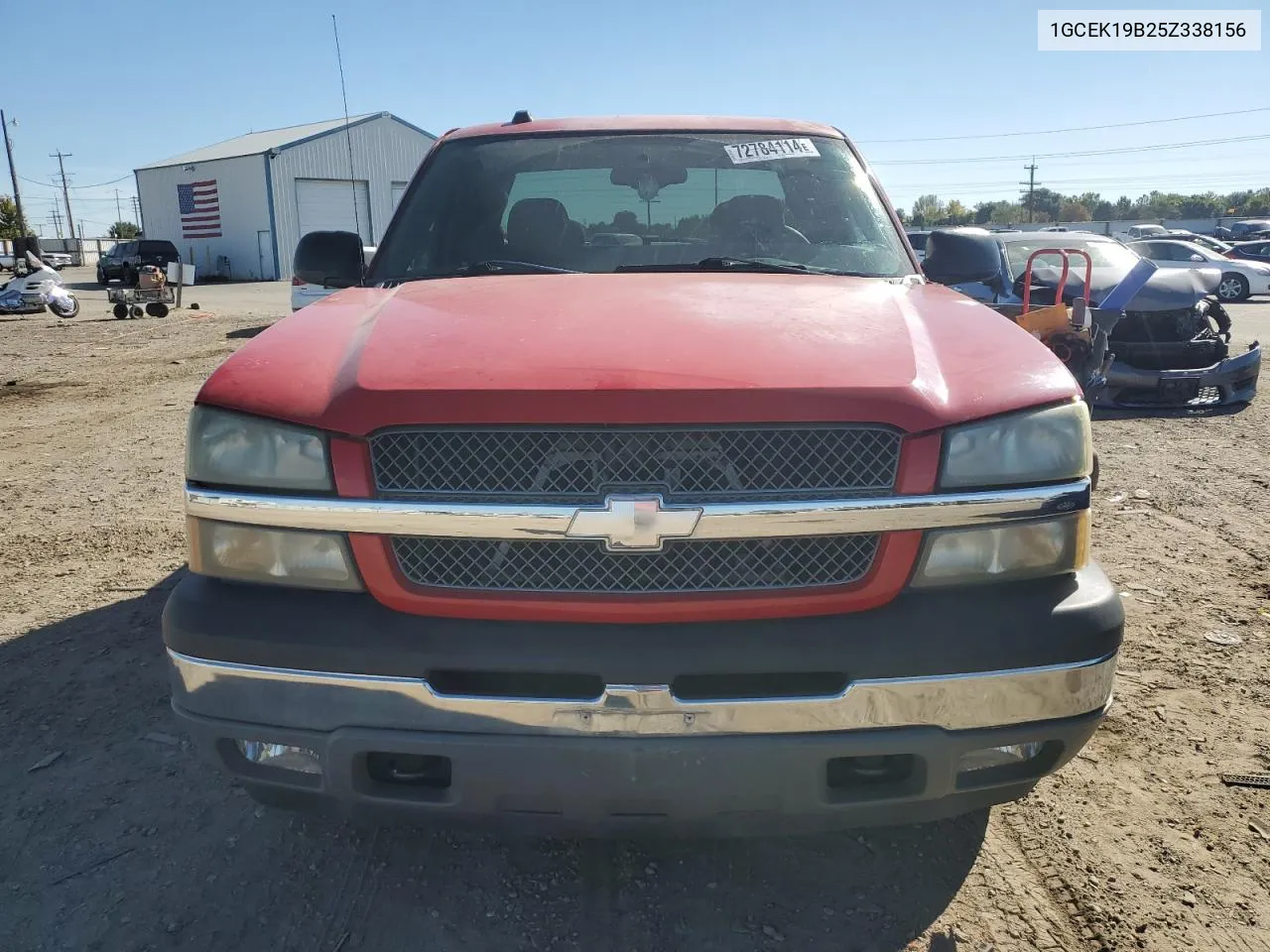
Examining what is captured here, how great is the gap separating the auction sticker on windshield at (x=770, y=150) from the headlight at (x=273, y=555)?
86.3 inches

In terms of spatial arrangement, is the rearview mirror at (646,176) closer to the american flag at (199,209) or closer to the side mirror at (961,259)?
the side mirror at (961,259)

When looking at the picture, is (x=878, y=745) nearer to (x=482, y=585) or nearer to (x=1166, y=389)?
(x=482, y=585)

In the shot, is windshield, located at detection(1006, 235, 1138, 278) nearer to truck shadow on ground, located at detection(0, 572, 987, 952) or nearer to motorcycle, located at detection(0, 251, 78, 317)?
truck shadow on ground, located at detection(0, 572, 987, 952)

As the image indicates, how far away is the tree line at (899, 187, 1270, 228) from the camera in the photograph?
76062 millimetres

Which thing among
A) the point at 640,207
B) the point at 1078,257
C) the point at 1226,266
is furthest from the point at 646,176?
the point at 1226,266

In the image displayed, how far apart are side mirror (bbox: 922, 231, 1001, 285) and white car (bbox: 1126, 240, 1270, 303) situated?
20.9m

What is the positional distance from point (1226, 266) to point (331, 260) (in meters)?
23.5

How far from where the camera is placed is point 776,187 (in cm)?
344

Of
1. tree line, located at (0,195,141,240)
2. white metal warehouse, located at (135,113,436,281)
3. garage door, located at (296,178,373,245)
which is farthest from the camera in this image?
tree line, located at (0,195,141,240)

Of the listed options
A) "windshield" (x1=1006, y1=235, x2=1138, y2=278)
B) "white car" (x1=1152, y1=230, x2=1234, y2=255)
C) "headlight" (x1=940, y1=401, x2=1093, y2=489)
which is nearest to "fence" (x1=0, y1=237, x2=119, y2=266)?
"white car" (x1=1152, y1=230, x2=1234, y2=255)

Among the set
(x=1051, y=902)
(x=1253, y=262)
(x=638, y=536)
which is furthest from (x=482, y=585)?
(x=1253, y=262)

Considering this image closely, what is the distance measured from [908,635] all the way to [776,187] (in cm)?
203

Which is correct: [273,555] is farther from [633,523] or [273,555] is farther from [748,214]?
[748,214]

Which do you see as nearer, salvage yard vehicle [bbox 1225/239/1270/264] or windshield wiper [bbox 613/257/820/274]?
windshield wiper [bbox 613/257/820/274]
